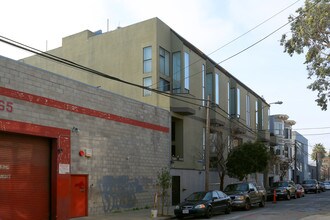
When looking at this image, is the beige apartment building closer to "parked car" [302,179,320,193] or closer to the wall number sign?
the wall number sign

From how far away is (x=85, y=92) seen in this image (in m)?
21.6

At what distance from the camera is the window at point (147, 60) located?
29.9 metres

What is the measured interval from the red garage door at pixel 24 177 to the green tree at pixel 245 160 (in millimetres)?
18216

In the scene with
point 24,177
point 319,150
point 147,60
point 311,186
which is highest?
point 147,60

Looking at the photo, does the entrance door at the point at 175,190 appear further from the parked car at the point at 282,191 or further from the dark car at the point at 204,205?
the parked car at the point at 282,191

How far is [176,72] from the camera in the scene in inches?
1245

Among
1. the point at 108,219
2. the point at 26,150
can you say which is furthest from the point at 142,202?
the point at 26,150

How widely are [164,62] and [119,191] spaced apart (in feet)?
35.9

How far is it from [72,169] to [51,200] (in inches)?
69.5

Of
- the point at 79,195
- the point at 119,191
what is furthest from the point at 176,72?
the point at 79,195

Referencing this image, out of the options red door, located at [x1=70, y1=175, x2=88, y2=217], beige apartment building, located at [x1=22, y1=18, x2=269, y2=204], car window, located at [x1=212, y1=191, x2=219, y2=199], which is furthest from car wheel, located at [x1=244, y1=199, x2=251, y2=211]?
red door, located at [x1=70, y1=175, x2=88, y2=217]

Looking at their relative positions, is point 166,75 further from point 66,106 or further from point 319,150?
point 319,150

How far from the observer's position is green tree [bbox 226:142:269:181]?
111 feet

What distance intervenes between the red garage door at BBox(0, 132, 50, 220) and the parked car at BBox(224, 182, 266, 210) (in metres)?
11.2
